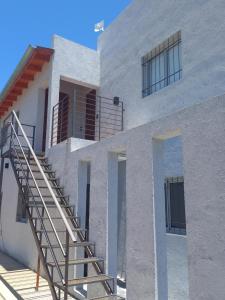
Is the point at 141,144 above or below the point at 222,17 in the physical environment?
below

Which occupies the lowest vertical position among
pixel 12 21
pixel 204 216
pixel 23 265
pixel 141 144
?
pixel 23 265

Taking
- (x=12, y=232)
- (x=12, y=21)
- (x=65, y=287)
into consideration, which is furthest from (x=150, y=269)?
(x=12, y=21)

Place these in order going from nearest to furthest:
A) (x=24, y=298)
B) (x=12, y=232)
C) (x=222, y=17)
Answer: (x=24, y=298)
(x=222, y=17)
(x=12, y=232)

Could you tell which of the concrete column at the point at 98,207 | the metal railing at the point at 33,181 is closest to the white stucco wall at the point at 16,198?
the metal railing at the point at 33,181

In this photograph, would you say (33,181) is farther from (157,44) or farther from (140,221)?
(157,44)

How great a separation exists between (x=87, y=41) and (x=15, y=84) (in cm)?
328

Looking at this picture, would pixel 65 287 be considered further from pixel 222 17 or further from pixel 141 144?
pixel 222 17

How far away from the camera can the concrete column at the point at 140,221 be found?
14.1 feet

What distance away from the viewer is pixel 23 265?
Answer: 28.1ft

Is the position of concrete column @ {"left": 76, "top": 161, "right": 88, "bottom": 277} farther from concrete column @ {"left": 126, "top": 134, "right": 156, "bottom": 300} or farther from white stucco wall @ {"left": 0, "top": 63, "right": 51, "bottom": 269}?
white stucco wall @ {"left": 0, "top": 63, "right": 51, "bottom": 269}

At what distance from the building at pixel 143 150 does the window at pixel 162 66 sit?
0.03m

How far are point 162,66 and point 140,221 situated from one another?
482 cm

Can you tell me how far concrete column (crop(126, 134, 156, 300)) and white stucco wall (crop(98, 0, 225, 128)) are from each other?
236 centimetres

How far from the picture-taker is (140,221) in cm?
456
